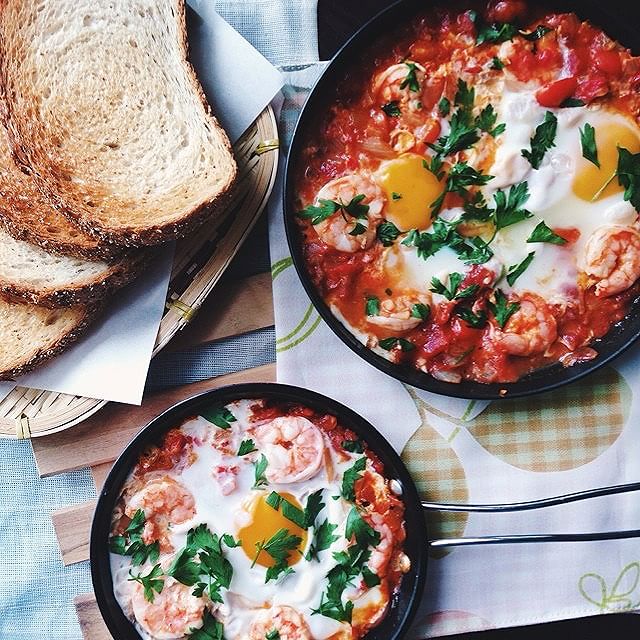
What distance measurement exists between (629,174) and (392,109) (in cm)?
101

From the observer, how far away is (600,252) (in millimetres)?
3359

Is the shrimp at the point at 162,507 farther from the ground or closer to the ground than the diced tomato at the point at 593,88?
closer to the ground

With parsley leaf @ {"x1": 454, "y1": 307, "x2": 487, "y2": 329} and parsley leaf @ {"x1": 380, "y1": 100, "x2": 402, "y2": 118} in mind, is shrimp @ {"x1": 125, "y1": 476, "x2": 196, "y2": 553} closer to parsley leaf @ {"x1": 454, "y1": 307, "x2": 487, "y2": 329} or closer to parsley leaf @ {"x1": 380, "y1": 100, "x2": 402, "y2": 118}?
parsley leaf @ {"x1": 454, "y1": 307, "x2": 487, "y2": 329}

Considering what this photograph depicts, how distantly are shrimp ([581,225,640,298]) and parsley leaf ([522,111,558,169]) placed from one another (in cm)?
40

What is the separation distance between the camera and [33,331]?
3631 mm

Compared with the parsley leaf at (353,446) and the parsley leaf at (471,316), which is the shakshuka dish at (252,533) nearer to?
the parsley leaf at (353,446)

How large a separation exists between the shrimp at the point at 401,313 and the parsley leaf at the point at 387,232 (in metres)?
0.24

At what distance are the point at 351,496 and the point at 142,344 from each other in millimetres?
1103

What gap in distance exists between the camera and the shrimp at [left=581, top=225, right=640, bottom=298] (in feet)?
11.0

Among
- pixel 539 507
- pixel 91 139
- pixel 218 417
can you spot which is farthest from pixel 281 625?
pixel 91 139

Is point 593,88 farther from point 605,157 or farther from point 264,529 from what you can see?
point 264,529

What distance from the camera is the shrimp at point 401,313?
3.40 m

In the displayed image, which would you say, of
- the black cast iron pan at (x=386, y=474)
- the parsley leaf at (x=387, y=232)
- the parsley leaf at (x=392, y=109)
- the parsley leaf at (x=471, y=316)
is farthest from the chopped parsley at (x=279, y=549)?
the parsley leaf at (x=392, y=109)

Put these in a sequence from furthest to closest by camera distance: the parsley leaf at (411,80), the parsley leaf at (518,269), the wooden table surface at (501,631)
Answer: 1. the wooden table surface at (501,631)
2. the parsley leaf at (518,269)
3. the parsley leaf at (411,80)
